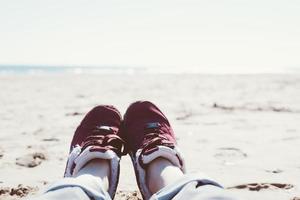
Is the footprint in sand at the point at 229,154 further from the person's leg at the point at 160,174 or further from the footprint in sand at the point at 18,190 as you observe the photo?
the footprint in sand at the point at 18,190

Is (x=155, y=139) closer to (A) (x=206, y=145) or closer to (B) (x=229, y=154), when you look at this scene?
(B) (x=229, y=154)

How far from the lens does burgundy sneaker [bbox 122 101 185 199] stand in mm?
1872

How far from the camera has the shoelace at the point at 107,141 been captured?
2.01 m

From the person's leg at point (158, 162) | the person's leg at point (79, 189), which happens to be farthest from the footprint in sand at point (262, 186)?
the person's leg at point (79, 189)

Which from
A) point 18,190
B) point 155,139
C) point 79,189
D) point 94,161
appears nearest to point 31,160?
point 18,190

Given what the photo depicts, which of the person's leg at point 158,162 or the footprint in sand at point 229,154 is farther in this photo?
the footprint in sand at point 229,154

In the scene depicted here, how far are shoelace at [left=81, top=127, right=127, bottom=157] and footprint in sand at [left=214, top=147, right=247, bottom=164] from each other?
65 centimetres

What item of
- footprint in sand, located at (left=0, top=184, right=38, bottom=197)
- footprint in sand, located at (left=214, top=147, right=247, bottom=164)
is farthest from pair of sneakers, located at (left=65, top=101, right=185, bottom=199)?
footprint in sand, located at (left=214, top=147, right=247, bottom=164)

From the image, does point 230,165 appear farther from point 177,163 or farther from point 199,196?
point 199,196

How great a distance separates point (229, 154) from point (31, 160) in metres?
1.23

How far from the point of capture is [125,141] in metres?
2.28

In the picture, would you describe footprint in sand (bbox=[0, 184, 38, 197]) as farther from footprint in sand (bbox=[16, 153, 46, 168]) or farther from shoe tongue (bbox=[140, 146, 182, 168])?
shoe tongue (bbox=[140, 146, 182, 168])

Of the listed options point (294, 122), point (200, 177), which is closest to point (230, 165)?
point (200, 177)

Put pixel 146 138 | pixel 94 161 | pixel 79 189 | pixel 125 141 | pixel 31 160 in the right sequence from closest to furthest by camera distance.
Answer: pixel 79 189
pixel 94 161
pixel 146 138
pixel 125 141
pixel 31 160
